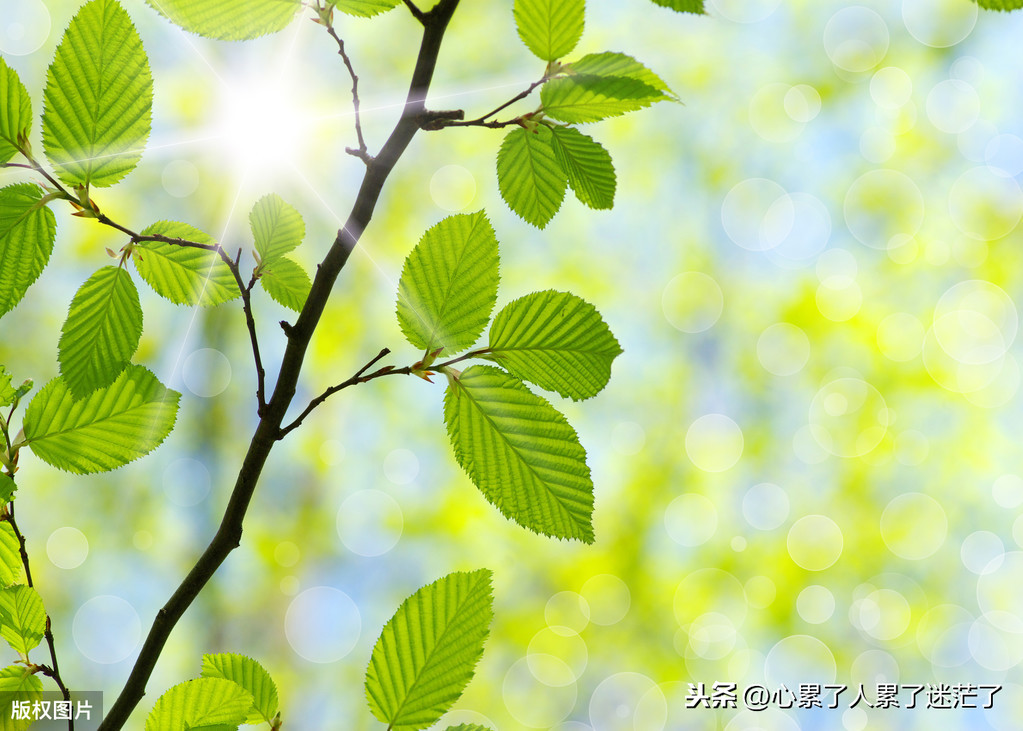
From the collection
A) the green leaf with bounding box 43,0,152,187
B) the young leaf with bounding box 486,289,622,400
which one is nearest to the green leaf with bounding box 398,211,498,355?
the young leaf with bounding box 486,289,622,400

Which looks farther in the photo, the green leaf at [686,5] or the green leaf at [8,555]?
the green leaf at [8,555]

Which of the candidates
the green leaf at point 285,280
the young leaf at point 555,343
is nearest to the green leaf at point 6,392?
→ the green leaf at point 285,280

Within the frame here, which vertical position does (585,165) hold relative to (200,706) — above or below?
above

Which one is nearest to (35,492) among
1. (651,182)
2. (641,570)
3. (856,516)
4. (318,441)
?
(318,441)

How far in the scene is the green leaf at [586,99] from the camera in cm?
30

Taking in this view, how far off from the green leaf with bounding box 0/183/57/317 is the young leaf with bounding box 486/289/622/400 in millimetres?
207

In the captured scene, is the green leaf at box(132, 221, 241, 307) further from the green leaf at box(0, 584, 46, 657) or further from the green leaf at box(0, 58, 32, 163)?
the green leaf at box(0, 584, 46, 657)

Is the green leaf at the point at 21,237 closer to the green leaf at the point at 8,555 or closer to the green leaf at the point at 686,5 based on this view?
the green leaf at the point at 8,555

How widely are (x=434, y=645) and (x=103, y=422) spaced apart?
0.21 metres

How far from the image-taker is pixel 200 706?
0.98ft

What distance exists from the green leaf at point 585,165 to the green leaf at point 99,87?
191 millimetres

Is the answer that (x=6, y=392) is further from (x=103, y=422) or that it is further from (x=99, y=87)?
(x=99, y=87)

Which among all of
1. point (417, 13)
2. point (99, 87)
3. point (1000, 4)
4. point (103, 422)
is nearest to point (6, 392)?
point (103, 422)

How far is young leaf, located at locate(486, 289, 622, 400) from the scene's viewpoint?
31 centimetres
